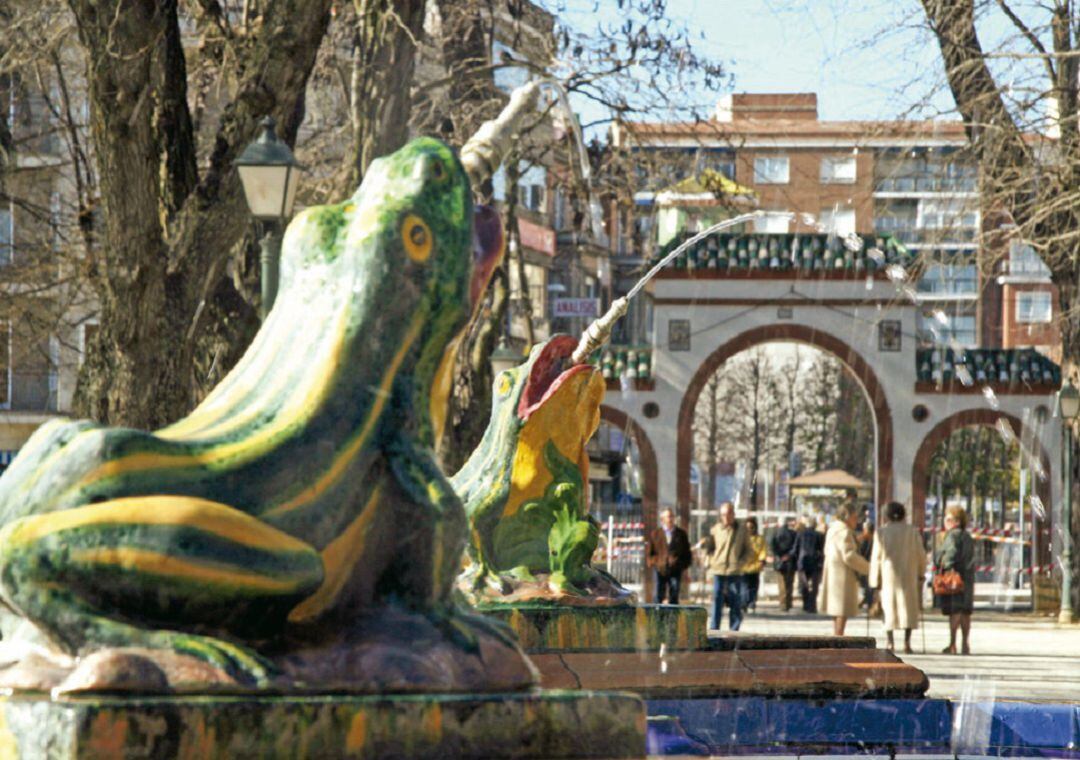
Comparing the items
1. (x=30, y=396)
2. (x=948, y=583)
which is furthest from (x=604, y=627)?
(x=30, y=396)

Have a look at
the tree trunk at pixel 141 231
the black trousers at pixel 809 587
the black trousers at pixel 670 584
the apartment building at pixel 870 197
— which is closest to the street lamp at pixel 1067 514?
the apartment building at pixel 870 197

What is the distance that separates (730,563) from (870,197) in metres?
7.21

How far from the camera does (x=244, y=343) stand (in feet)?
54.3

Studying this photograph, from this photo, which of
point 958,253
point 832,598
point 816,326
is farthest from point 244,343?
point 816,326

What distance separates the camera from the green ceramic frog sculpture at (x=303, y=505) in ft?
13.1

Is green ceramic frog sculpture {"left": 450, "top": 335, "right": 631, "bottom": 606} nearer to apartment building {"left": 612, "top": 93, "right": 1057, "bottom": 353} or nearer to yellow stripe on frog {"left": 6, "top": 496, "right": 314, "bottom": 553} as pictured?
yellow stripe on frog {"left": 6, "top": 496, "right": 314, "bottom": 553}

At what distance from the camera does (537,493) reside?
9.82 m

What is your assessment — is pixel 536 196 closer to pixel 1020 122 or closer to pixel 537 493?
pixel 1020 122

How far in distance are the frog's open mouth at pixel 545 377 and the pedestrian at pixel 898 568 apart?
9824mm

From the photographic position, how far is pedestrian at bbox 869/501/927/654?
19266 millimetres

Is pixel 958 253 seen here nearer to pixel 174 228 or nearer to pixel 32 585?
pixel 174 228

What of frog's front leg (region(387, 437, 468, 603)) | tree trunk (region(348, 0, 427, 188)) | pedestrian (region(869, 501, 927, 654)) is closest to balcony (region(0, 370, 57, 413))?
tree trunk (region(348, 0, 427, 188))

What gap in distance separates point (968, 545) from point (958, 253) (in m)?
6.71

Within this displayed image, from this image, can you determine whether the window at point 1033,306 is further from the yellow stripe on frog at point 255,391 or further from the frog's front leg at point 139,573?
the frog's front leg at point 139,573
